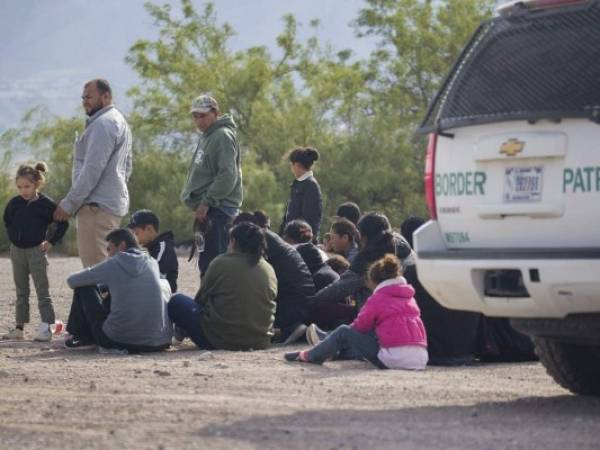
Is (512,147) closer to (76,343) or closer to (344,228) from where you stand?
(76,343)

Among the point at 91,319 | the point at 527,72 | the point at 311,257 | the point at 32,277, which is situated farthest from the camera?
the point at 311,257

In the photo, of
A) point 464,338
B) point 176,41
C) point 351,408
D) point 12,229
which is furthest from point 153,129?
point 351,408

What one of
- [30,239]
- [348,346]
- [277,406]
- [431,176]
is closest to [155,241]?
[30,239]

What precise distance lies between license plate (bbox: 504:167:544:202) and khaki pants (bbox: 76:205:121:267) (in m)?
5.94

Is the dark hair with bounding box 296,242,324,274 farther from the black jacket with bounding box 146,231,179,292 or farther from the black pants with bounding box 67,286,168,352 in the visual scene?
the black pants with bounding box 67,286,168,352

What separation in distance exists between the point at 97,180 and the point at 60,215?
0.44 metres

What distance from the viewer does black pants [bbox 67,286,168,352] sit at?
1231 centimetres

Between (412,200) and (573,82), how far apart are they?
28.5 m

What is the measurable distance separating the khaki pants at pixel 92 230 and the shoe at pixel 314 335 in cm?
198

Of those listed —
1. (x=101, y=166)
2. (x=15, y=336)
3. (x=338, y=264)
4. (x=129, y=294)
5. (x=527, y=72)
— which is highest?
(x=527, y=72)

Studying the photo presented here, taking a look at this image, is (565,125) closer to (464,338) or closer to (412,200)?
(464,338)

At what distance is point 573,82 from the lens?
25.5 ft

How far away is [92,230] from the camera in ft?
43.4

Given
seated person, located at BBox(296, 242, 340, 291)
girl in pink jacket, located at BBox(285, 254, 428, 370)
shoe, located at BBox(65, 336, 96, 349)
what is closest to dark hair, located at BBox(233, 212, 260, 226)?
seated person, located at BBox(296, 242, 340, 291)
